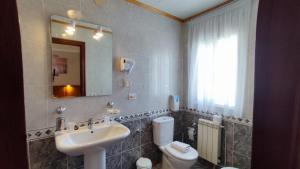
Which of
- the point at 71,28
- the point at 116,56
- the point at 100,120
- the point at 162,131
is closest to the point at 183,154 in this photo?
the point at 162,131

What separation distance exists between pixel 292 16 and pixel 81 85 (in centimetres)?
171

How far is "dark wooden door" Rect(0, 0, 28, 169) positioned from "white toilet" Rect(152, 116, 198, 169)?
175 centimetres

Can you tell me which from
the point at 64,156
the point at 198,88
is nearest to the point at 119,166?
the point at 64,156

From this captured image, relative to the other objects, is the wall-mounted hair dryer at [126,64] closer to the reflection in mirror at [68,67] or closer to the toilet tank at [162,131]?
the reflection in mirror at [68,67]

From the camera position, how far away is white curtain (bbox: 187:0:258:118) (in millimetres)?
1814

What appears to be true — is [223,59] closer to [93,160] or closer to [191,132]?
[191,132]

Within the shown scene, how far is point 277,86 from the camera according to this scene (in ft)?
1.77

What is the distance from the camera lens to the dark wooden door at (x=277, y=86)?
1.63ft

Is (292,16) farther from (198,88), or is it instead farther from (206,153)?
(206,153)

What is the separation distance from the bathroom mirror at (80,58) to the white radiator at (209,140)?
148cm

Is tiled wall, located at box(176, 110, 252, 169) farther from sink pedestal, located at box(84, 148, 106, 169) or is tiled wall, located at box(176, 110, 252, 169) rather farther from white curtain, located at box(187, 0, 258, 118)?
sink pedestal, located at box(84, 148, 106, 169)

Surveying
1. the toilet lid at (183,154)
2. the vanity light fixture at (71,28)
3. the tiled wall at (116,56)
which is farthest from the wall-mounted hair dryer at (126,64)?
the toilet lid at (183,154)

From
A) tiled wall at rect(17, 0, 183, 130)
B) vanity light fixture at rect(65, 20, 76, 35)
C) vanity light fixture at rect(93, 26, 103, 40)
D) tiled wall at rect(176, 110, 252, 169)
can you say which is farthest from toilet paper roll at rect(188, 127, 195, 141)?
vanity light fixture at rect(65, 20, 76, 35)

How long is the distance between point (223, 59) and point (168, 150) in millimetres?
1485
